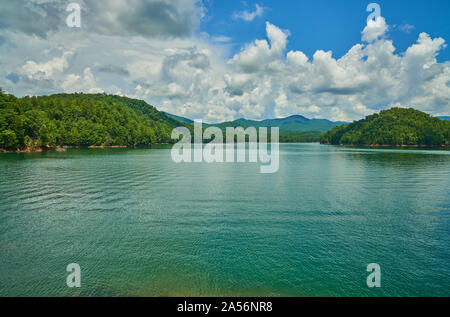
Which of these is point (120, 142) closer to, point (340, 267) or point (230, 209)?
point (230, 209)

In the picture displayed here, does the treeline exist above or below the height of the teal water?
above

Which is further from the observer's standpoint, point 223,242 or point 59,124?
point 59,124

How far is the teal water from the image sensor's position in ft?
39.9

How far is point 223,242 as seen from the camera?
55.5 ft

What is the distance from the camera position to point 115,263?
14078 millimetres

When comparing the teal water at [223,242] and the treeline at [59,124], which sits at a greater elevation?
the treeline at [59,124]

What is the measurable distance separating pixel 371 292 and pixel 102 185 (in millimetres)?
34336

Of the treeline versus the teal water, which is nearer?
the teal water

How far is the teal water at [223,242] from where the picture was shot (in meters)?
12.1

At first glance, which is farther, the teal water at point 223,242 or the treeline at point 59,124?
the treeline at point 59,124

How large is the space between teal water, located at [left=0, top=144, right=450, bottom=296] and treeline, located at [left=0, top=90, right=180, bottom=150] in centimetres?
7916

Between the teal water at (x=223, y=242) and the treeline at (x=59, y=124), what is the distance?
7916 centimetres

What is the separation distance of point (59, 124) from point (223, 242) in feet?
480

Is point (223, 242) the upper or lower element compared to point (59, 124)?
lower
